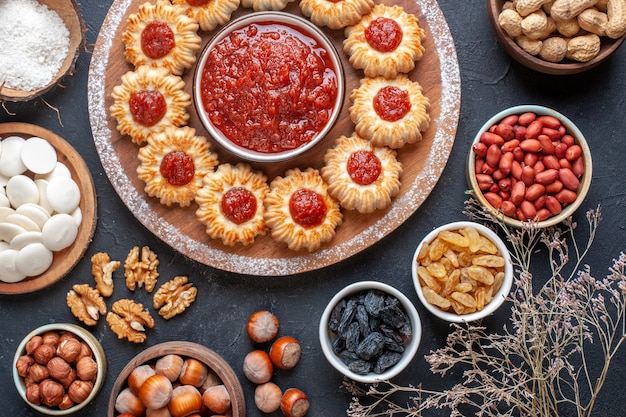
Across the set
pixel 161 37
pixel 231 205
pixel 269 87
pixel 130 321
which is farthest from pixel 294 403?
pixel 161 37

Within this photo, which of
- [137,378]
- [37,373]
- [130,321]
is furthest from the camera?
[130,321]

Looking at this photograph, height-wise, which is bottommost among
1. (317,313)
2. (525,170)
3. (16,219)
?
(317,313)

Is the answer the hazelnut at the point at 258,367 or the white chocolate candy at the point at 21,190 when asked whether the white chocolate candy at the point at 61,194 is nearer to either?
the white chocolate candy at the point at 21,190

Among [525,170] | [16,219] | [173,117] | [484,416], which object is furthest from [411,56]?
[16,219]

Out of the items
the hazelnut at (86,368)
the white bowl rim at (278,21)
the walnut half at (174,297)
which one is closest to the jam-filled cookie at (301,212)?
the white bowl rim at (278,21)

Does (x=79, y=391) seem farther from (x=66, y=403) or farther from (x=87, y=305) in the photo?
(x=87, y=305)

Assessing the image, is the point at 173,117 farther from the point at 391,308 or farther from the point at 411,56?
the point at 391,308
